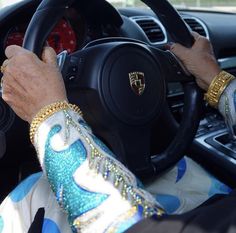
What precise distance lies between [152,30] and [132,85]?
2.72 feet

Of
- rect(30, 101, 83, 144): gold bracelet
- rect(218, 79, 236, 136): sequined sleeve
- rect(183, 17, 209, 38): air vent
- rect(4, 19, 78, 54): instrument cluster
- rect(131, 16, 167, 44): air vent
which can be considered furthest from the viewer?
rect(183, 17, 209, 38): air vent

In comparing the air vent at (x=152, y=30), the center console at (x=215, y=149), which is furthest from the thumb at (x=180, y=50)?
the air vent at (x=152, y=30)

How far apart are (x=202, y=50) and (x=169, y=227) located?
0.70 metres

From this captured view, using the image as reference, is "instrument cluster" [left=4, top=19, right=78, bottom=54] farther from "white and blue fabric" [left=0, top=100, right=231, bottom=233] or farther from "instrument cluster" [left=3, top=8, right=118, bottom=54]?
"white and blue fabric" [left=0, top=100, right=231, bottom=233]

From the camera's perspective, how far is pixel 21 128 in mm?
1427

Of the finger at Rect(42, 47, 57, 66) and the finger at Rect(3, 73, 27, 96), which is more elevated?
the finger at Rect(42, 47, 57, 66)

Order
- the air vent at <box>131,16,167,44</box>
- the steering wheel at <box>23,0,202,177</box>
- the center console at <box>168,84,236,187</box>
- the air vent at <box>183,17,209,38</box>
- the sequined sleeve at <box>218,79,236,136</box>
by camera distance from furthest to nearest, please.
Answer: the air vent at <box>183,17,209,38</box> < the air vent at <box>131,16,167,44</box> < the center console at <box>168,84,236,187</box> < the sequined sleeve at <box>218,79,236,136</box> < the steering wheel at <box>23,0,202,177</box>

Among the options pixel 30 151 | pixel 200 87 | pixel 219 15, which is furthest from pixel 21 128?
pixel 219 15

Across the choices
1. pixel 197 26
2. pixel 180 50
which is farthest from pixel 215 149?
pixel 197 26

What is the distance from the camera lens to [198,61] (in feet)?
4.28

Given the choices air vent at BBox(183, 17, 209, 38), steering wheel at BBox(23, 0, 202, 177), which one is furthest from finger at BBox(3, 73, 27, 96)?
air vent at BBox(183, 17, 209, 38)

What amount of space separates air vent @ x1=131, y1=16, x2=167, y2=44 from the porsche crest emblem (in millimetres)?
725

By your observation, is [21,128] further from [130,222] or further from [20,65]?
[130,222]

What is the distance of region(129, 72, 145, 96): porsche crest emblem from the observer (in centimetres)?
117
